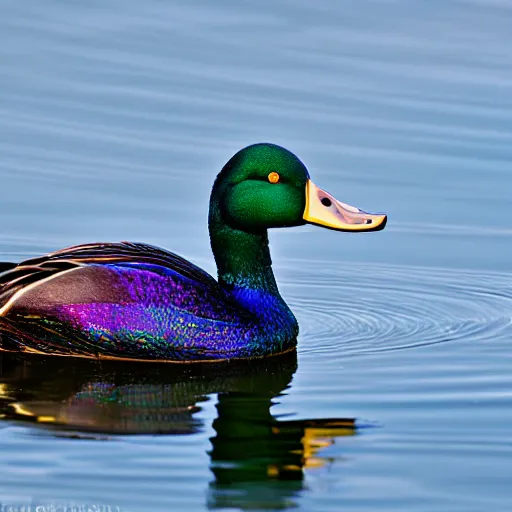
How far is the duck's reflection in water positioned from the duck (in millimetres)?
128

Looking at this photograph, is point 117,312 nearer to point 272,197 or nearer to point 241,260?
point 241,260

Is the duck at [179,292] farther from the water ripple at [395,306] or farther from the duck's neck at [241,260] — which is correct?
the water ripple at [395,306]

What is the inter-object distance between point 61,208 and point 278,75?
4119mm

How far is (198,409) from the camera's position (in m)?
9.44

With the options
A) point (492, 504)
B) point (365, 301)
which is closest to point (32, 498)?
point (492, 504)

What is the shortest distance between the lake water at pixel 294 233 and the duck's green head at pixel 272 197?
85 centimetres

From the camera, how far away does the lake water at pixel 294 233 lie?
8.23m

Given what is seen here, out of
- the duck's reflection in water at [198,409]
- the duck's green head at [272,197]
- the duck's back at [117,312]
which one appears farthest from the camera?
the duck's green head at [272,197]

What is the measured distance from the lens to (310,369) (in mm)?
10508

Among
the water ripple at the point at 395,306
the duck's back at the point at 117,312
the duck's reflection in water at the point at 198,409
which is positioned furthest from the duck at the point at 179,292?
the water ripple at the point at 395,306

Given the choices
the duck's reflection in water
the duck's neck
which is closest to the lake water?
Result: the duck's reflection in water

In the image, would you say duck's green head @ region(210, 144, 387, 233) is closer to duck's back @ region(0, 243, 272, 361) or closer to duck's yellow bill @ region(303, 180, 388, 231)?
duck's yellow bill @ region(303, 180, 388, 231)

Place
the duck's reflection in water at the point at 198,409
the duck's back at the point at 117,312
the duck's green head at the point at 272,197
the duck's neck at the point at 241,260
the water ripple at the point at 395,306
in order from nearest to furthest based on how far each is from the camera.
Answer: the duck's reflection in water at the point at 198,409
the duck's back at the point at 117,312
the duck's green head at the point at 272,197
the duck's neck at the point at 241,260
the water ripple at the point at 395,306

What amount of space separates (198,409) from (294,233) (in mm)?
4727
